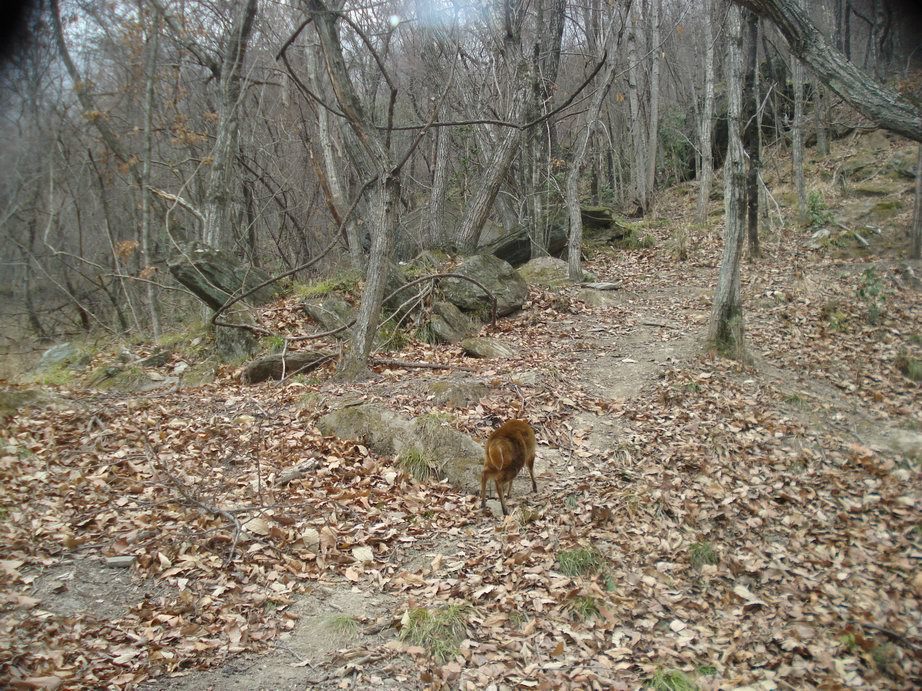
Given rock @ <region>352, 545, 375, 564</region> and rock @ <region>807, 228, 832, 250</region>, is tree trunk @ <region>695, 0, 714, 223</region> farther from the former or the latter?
rock @ <region>352, 545, 375, 564</region>

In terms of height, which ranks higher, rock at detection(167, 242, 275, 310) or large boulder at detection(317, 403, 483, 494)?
rock at detection(167, 242, 275, 310)

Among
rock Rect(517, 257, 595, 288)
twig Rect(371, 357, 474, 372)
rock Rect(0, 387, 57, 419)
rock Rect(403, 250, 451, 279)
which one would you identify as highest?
rock Rect(403, 250, 451, 279)

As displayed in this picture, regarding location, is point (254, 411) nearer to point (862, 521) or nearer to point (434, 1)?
point (862, 521)

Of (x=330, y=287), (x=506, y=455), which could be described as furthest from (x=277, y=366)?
(x=506, y=455)

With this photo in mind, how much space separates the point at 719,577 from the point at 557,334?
621 centimetres

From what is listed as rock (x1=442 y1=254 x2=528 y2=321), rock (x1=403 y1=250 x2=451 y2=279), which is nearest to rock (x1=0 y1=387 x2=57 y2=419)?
rock (x1=442 y1=254 x2=528 y2=321)

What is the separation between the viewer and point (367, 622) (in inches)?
173

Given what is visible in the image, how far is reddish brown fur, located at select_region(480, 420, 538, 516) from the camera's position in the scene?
5539 mm

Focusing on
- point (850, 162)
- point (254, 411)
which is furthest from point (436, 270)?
point (850, 162)

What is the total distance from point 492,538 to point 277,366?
512 cm

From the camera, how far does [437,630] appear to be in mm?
4254

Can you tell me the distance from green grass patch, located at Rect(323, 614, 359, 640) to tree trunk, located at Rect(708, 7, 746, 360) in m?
6.47

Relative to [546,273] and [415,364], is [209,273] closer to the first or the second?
[415,364]

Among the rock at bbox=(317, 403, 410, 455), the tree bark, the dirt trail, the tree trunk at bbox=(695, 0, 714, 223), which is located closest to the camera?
the dirt trail
